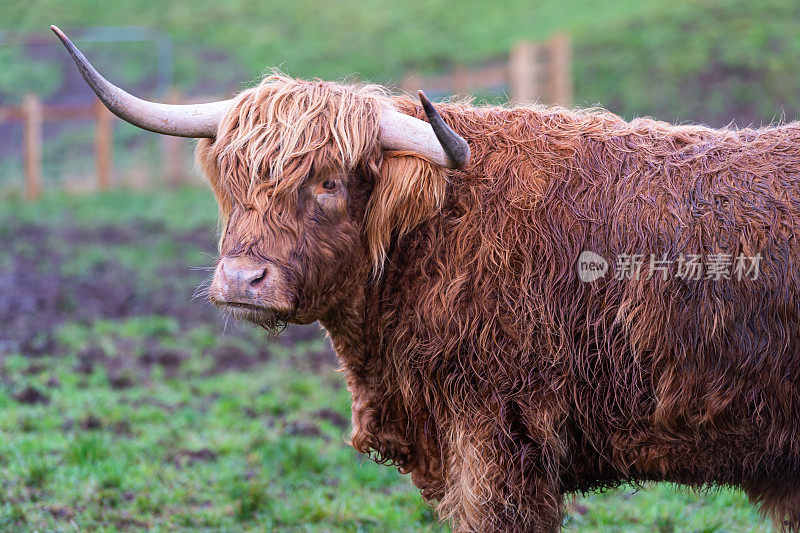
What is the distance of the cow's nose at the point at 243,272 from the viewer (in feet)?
8.54

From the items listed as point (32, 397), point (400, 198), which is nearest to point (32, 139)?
point (32, 397)

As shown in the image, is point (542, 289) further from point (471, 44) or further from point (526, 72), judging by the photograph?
point (471, 44)

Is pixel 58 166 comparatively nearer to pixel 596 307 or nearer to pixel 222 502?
pixel 222 502

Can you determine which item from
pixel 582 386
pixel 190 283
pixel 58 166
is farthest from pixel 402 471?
pixel 58 166

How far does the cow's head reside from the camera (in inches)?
105

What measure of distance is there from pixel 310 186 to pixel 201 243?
829cm

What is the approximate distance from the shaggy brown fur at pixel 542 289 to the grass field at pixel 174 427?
0.64m

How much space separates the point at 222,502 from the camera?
4.31 meters

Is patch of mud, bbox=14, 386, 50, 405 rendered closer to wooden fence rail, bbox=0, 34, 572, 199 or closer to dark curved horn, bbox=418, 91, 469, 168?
dark curved horn, bbox=418, 91, 469, 168

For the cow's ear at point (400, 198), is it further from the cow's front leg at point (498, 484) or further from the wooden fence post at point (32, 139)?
the wooden fence post at point (32, 139)

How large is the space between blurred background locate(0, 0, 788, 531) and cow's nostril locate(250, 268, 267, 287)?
0.72 metres

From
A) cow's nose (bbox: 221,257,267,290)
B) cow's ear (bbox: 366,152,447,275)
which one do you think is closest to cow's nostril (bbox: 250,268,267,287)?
cow's nose (bbox: 221,257,267,290)

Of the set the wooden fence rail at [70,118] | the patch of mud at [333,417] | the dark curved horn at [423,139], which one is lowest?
the patch of mud at [333,417]

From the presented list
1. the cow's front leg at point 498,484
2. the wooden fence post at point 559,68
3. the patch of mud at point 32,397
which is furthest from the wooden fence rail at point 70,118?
the cow's front leg at point 498,484
